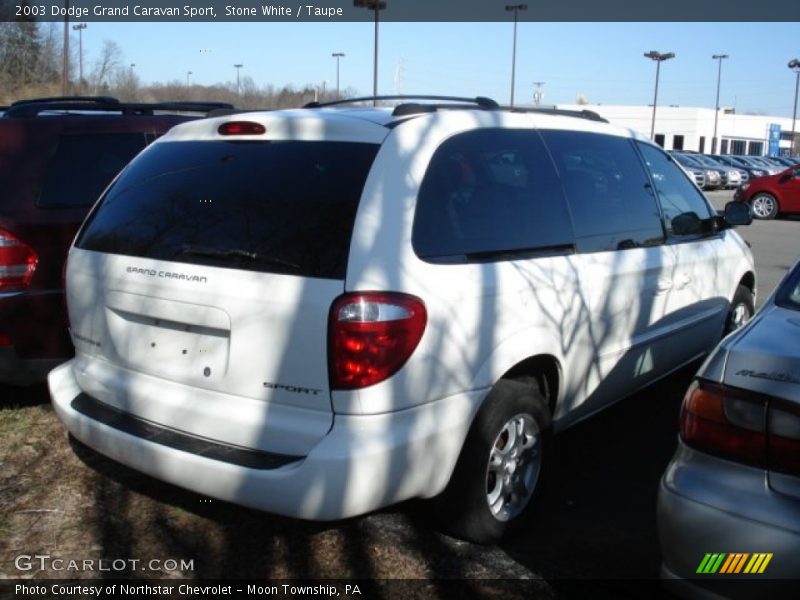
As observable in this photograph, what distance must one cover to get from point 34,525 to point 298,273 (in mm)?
1776

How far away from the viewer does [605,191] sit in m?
4.25

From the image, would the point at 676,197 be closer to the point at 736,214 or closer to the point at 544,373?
the point at 736,214

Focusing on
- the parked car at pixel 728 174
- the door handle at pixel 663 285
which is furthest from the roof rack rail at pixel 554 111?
the parked car at pixel 728 174

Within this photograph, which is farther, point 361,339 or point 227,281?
point 227,281

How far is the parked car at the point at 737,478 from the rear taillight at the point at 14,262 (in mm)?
3464

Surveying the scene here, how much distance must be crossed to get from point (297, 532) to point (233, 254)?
51.1 inches

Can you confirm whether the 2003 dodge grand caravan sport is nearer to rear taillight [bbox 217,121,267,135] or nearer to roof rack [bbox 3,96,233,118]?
rear taillight [bbox 217,121,267,135]

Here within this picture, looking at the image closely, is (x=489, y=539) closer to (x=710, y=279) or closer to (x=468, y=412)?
(x=468, y=412)

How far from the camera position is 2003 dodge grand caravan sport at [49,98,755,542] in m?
2.82

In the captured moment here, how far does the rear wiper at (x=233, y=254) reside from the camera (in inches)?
115

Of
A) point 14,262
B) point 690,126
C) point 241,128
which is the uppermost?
point 690,126

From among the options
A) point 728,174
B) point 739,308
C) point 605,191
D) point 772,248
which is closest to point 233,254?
point 605,191

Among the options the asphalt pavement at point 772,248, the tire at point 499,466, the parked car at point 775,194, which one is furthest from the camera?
the parked car at point 775,194
